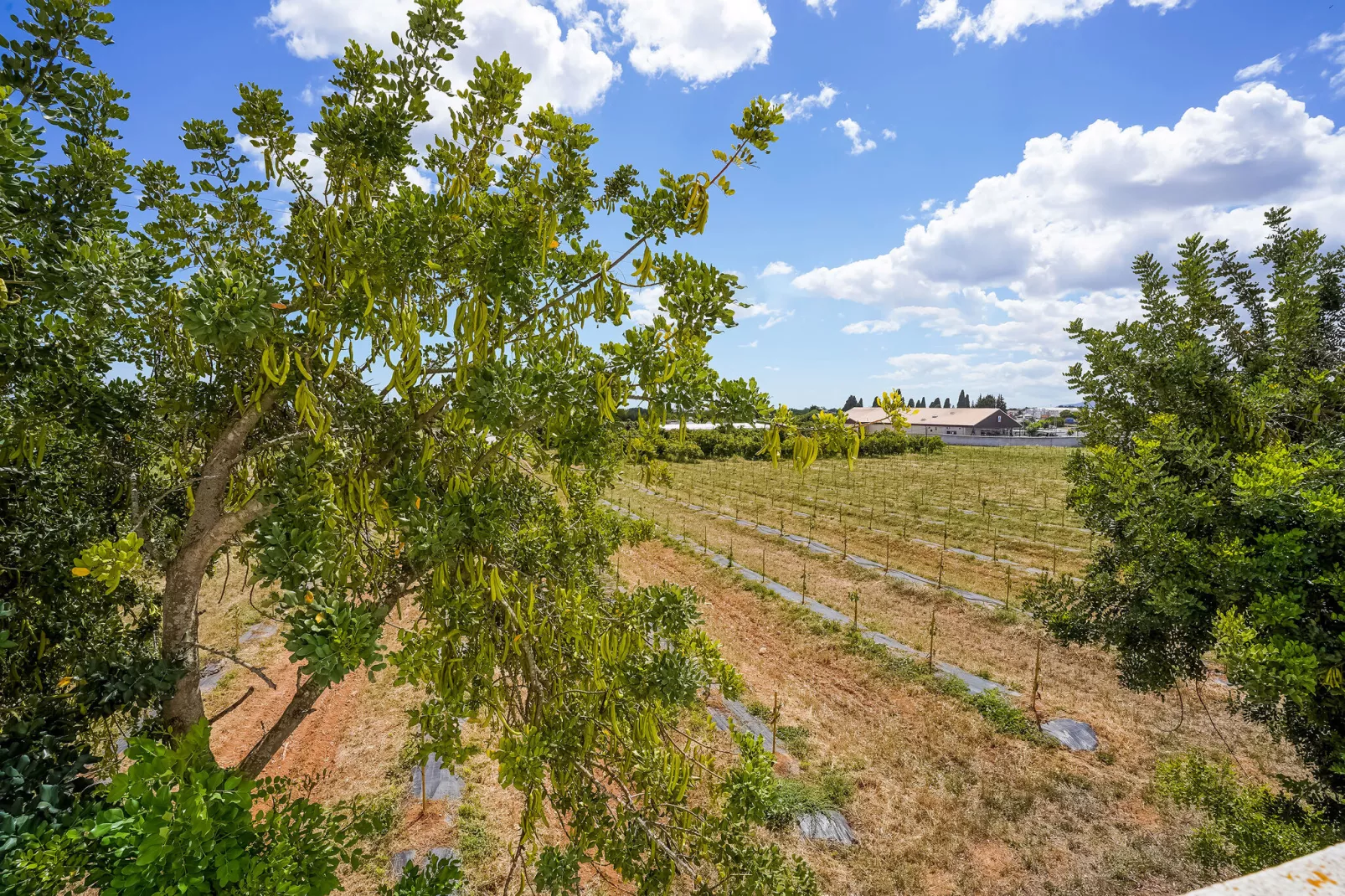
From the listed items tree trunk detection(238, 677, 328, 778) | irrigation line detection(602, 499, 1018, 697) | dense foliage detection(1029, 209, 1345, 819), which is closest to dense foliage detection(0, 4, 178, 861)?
tree trunk detection(238, 677, 328, 778)

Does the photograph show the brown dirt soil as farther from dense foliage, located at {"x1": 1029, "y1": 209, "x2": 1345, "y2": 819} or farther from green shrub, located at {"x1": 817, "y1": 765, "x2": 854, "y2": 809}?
dense foliage, located at {"x1": 1029, "y1": 209, "x2": 1345, "y2": 819}

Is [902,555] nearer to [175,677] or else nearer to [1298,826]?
[1298,826]

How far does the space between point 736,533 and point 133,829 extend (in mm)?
18164

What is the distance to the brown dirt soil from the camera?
18.9 feet

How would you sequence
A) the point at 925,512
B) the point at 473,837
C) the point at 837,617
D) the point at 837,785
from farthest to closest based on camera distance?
the point at 925,512
the point at 837,617
the point at 837,785
the point at 473,837

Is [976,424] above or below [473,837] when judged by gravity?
above

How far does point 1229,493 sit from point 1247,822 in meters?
2.35

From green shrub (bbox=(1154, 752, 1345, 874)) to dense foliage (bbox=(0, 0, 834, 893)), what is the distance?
11.4ft

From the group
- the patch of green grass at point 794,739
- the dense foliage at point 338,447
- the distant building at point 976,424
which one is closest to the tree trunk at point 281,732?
the dense foliage at point 338,447

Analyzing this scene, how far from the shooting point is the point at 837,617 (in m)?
12.1

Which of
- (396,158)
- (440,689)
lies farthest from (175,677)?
(396,158)

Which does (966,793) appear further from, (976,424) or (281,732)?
(976,424)

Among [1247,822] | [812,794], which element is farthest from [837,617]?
[1247,822]

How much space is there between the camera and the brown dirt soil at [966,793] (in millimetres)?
5753
